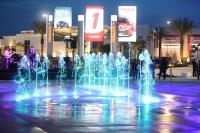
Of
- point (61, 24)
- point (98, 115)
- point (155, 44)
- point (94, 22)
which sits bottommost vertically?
point (98, 115)

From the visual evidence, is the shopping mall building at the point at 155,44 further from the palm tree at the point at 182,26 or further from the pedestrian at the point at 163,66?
the pedestrian at the point at 163,66

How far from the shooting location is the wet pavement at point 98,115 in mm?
12125

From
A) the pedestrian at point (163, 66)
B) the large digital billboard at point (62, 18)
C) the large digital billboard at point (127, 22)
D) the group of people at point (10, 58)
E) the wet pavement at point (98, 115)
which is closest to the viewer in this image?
the wet pavement at point (98, 115)

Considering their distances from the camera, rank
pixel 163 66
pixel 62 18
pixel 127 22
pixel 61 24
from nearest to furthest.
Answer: pixel 163 66 < pixel 127 22 < pixel 62 18 < pixel 61 24

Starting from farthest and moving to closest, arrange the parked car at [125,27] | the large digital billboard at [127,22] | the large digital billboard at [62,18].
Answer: the large digital billboard at [62,18] → the parked car at [125,27] → the large digital billboard at [127,22]

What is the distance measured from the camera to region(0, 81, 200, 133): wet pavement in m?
12.1

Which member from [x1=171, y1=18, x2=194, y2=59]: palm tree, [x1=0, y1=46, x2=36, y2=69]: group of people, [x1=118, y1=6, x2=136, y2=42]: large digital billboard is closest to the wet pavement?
[x1=0, y1=46, x2=36, y2=69]: group of people

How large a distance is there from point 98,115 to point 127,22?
48.1 meters

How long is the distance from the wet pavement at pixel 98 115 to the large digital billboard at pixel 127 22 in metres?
41.7

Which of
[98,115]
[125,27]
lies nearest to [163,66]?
[98,115]

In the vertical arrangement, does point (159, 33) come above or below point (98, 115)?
above

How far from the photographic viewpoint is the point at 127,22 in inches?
2458

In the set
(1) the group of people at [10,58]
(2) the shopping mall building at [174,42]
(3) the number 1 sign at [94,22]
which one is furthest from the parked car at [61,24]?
(2) the shopping mall building at [174,42]

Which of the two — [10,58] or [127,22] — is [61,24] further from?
[10,58]
